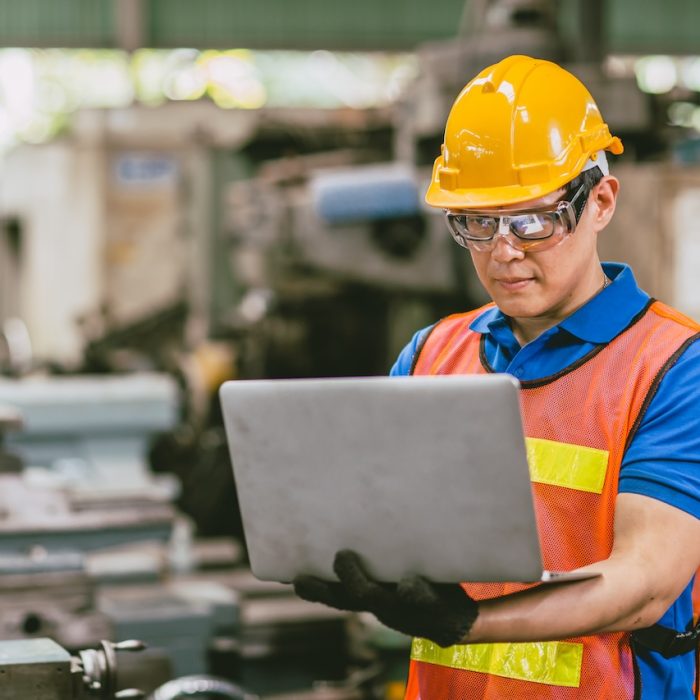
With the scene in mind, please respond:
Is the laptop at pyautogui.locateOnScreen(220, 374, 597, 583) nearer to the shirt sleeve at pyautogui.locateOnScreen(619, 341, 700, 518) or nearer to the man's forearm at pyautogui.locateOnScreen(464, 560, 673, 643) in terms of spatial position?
the man's forearm at pyautogui.locateOnScreen(464, 560, 673, 643)

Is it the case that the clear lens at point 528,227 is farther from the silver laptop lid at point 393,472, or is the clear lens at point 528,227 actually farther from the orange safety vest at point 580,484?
the silver laptop lid at point 393,472

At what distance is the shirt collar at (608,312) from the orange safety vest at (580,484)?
13 millimetres

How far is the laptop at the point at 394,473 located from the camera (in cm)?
154

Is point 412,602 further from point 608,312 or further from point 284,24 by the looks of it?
point 284,24

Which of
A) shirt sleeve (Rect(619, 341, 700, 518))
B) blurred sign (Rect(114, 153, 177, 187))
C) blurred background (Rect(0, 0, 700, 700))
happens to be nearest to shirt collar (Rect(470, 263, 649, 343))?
shirt sleeve (Rect(619, 341, 700, 518))

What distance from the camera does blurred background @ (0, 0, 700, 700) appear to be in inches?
152

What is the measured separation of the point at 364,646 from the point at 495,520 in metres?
2.77

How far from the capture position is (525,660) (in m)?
1.83

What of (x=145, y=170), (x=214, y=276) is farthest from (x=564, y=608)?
(x=145, y=170)

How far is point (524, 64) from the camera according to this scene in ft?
6.43

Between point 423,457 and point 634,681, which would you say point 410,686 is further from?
point 423,457

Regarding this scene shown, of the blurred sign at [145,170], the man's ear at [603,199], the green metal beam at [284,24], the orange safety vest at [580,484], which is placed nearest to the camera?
the orange safety vest at [580,484]

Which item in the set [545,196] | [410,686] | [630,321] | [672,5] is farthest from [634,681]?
[672,5]

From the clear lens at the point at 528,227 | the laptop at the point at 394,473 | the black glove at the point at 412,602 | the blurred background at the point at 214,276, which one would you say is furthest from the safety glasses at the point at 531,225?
the blurred background at the point at 214,276
